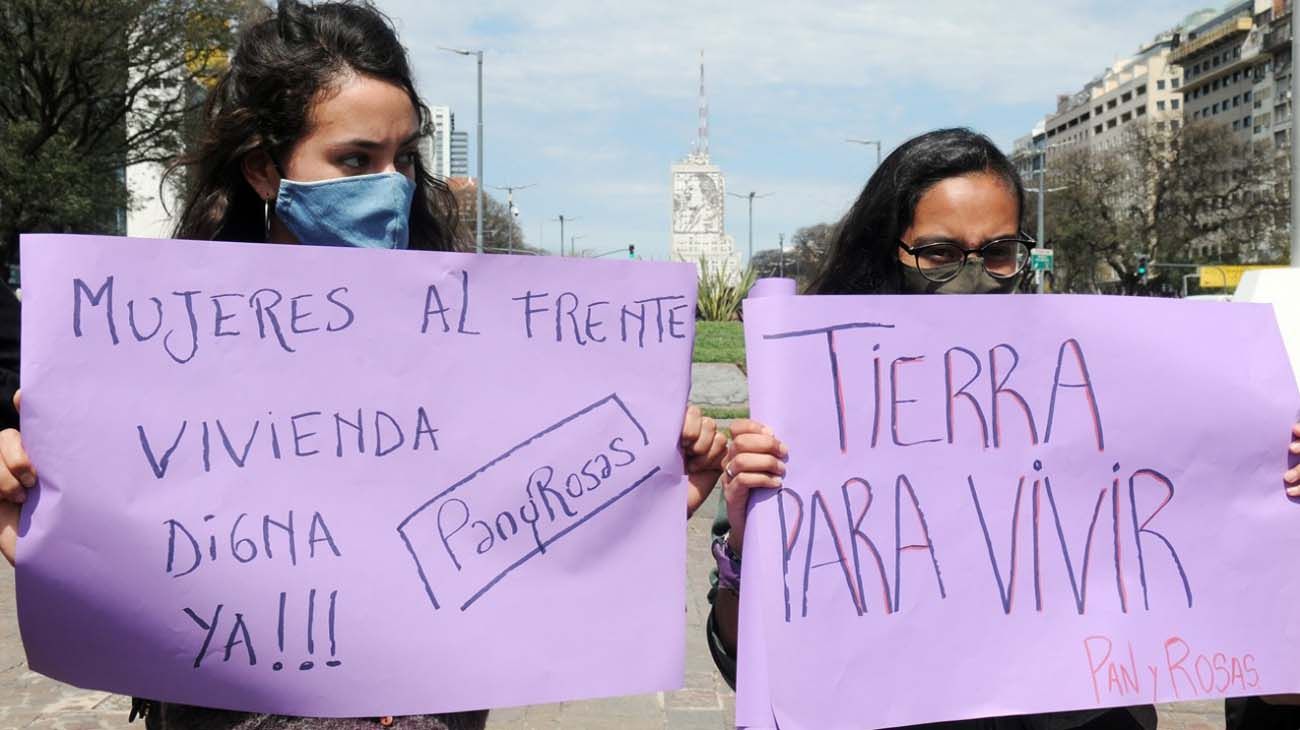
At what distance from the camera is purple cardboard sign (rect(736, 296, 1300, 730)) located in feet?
5.81

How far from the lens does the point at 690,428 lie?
184 centimetres

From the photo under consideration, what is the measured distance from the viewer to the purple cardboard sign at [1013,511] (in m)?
1.77

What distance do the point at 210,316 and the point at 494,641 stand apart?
0.62m

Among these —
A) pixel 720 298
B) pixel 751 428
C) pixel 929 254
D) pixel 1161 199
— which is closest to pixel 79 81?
pixel 720 298

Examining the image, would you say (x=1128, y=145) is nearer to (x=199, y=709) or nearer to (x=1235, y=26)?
(x=1235, y=26)

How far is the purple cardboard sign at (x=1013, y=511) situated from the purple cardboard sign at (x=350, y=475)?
188 millimetres

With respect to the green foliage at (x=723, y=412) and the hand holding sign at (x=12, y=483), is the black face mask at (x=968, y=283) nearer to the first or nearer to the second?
the hand holding sign at (x=12, y=483)

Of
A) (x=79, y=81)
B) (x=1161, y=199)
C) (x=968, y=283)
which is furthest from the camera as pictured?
(x=1161, y=199)

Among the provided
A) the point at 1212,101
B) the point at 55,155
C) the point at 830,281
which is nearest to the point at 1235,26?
the point at 1212,101

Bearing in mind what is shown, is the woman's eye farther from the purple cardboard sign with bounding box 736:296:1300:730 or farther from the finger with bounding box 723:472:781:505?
the finger with bounding box 723:472:781:505

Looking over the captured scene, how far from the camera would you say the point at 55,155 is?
886 inches

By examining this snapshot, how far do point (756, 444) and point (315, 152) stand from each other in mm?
785

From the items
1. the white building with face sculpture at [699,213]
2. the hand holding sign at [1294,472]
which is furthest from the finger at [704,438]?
the white building with face sculpture at [699,213]

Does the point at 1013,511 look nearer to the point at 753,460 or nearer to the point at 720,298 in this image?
the point at 753,460
